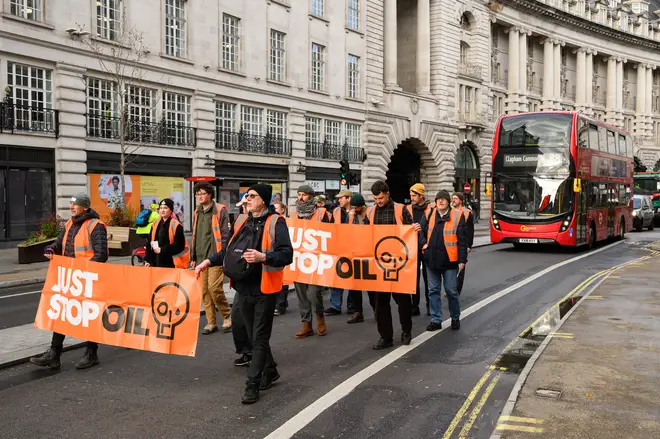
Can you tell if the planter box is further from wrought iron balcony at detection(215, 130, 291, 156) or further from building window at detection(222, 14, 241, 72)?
building window at detection(222, 14, 241, 72)

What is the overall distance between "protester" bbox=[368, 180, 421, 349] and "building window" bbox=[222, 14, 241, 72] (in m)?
24.8

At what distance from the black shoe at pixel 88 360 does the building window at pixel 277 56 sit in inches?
1126

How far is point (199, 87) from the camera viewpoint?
30406 mm

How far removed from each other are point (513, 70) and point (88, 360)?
57.8 m

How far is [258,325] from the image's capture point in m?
6.23

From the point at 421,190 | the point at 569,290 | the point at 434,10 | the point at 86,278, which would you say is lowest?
the point at 569,290

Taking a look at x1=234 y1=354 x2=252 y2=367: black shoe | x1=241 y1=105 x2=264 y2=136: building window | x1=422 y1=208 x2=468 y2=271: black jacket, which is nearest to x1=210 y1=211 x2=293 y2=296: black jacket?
x1=234 y1=354 x2=252 y2=367: black shoe

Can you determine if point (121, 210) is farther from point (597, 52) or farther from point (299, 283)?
point (597, 52)

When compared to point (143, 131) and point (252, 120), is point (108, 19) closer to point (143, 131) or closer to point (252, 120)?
point (143, 131)

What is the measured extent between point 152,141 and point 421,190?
789 inches

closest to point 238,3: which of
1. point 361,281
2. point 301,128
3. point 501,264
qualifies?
point 301,128

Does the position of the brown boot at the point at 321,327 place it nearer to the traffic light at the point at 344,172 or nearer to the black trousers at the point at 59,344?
the black trousers at the point at 59,344

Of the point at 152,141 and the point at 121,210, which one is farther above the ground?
the point at 152,141

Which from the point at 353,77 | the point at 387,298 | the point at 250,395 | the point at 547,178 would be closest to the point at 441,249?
the point at 387,298
